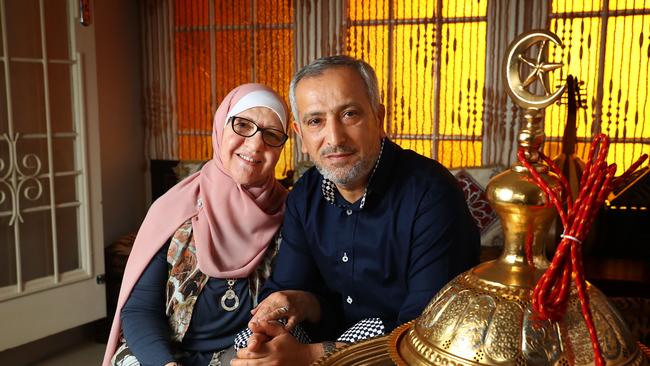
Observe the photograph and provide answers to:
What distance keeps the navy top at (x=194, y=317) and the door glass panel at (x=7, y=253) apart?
1688 mm

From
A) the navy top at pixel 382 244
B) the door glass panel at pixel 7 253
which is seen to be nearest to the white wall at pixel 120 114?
the door glass panel at pixel 7 253

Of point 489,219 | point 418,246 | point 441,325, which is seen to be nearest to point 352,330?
point 418,246

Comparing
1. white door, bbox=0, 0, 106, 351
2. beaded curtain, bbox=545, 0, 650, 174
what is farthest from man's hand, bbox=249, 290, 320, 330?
beaded curtain, bbox=545, 0, 650, 174

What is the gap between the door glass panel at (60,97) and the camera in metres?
3.24

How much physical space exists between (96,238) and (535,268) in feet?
10.6

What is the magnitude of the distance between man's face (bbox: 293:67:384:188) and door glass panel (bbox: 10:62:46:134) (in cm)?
220

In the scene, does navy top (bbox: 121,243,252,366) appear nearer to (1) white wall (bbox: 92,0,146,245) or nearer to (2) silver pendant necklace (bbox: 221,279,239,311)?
(2) silver pendant necklace (bbox: 221,279,239,311)

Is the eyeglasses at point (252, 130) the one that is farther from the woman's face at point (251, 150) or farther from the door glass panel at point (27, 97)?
the door glass panel at point (27, 97)

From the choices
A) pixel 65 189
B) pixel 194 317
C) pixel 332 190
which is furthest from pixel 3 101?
pixel 332 190

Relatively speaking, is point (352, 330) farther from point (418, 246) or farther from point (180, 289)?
point (180, 289)

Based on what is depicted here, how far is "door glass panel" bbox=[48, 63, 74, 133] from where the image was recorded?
3.24 m

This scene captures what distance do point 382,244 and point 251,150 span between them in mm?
509

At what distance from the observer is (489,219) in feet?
11.0

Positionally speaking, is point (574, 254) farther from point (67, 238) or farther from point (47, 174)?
point (67, 238)
